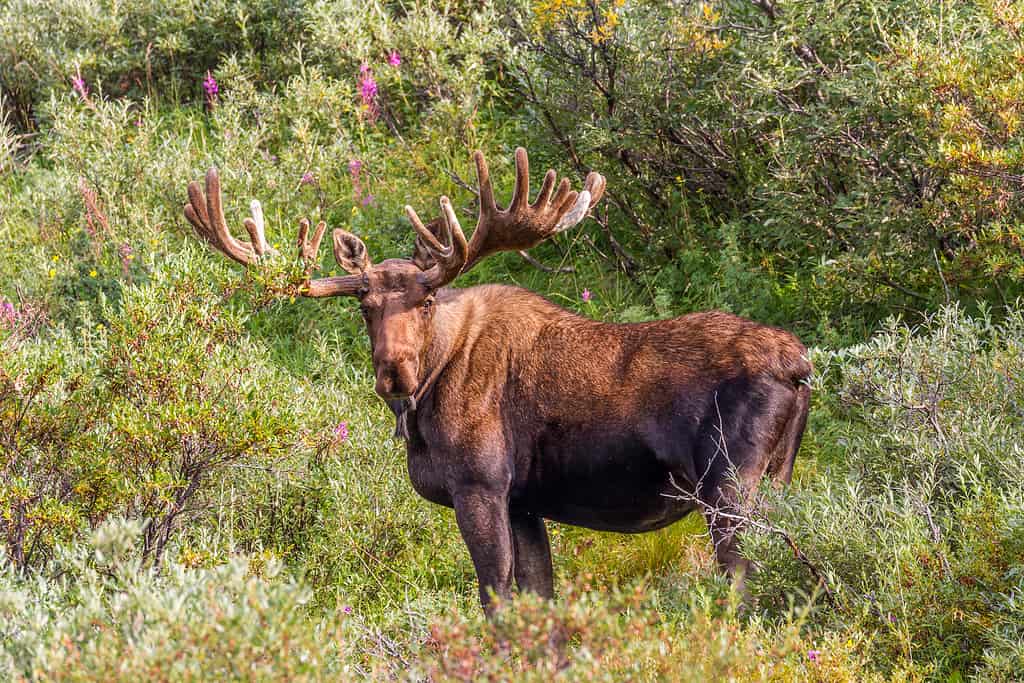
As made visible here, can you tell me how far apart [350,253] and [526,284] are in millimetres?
3544

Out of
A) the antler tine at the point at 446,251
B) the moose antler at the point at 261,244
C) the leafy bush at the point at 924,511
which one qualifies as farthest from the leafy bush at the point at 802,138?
the moose antler at the point at 261,244

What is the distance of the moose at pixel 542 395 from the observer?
6.02m

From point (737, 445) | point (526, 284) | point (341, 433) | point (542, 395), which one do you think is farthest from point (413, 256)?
point (526, 284)

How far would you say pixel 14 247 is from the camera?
412 inches

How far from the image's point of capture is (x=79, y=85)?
10852 mm

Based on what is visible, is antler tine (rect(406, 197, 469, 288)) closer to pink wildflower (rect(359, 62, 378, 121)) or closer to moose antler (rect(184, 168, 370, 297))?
moose antler (rect(184, 168, 370, 297))

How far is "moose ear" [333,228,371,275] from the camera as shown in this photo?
21.8ft

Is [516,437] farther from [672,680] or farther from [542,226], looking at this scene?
[672,680]

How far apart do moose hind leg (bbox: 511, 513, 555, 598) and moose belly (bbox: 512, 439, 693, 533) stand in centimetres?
12

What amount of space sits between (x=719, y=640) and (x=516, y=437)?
2564 millimetres

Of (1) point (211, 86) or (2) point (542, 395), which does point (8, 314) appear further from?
(1) point (211, 86)

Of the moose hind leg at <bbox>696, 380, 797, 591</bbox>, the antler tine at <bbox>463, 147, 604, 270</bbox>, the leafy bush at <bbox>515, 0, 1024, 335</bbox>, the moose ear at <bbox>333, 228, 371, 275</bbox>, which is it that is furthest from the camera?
the leafy bush at <bbox>515, 0, 1024, 335</bbox>

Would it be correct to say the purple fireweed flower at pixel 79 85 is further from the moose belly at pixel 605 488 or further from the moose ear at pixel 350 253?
the moose belly at pixel 605 488

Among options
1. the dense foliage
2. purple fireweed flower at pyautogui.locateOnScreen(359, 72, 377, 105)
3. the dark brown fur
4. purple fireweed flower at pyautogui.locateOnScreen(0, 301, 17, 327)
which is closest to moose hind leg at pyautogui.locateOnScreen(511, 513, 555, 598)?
the dark brown fur
